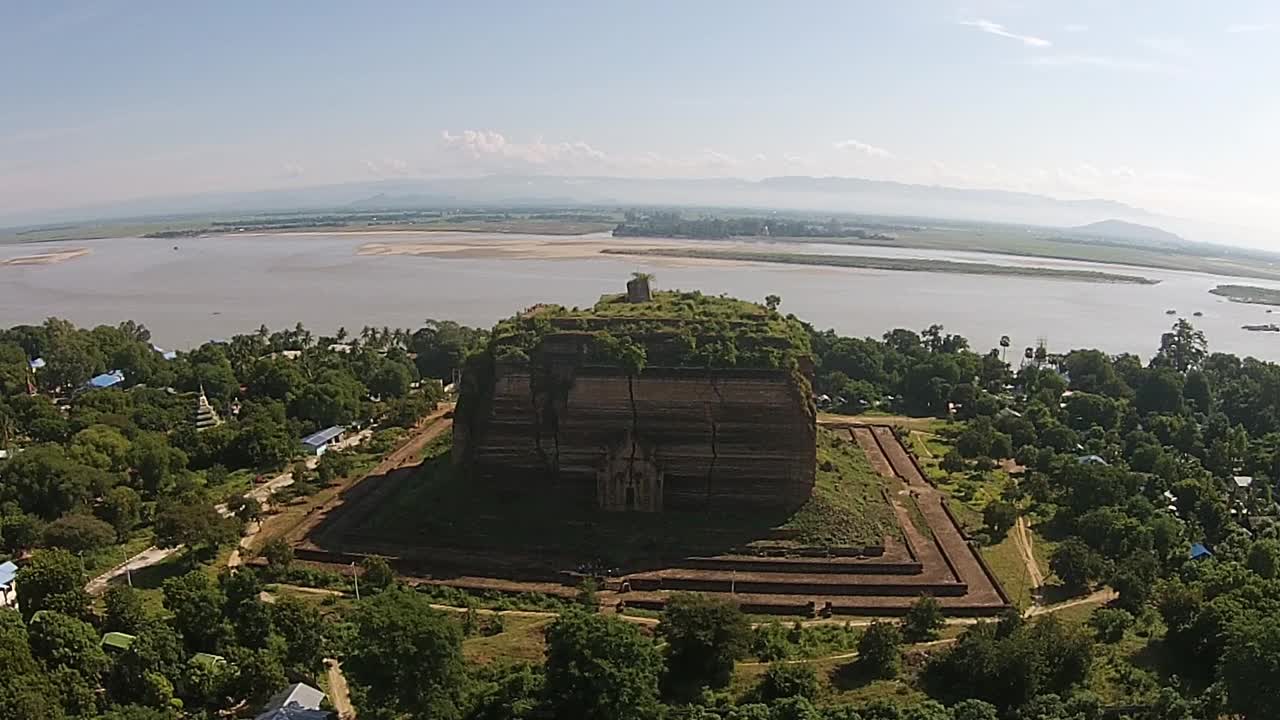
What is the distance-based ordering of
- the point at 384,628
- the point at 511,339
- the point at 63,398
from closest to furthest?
the point at 384,628 < the point at 511,339 < the point at 63,398

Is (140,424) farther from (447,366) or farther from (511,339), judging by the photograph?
(511,339)

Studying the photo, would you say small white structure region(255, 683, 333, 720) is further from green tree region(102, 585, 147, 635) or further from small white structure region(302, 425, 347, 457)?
small white structure region(302, 425, 347, 457)

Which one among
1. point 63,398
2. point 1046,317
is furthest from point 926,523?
point 1046,317

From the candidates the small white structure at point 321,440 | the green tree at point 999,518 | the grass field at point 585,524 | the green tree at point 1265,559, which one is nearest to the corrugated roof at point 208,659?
the grass field at point 585,524

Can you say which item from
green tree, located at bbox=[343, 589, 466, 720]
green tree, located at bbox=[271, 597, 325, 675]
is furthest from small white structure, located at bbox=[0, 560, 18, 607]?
green tree, located at bbox=[343, 589, 466, 720]

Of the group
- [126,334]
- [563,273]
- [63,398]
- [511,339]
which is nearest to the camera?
[511,339]

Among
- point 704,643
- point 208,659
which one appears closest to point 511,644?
point 704,643
